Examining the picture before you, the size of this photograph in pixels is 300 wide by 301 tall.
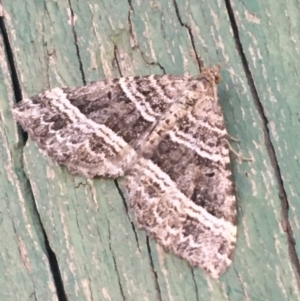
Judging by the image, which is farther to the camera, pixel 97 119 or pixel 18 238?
pixel 97 119

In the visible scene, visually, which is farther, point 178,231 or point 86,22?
point 86,22

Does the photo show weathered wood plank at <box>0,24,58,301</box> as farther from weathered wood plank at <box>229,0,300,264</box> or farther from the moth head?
weathered wood plank at <box>229,0,300,264</box>

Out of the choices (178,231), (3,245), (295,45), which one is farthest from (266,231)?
(3,245)

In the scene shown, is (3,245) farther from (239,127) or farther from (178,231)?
(239,127)

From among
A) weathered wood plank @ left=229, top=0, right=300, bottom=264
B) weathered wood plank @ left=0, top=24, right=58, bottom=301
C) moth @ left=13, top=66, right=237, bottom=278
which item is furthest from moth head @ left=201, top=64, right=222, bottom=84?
weathered wood plank @ left=0, top=24, right=58, bottom=301

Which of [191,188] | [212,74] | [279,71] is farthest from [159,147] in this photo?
[279,71]

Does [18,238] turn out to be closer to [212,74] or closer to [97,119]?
[97,119]

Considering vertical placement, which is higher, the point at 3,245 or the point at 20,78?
the point at 20,78
